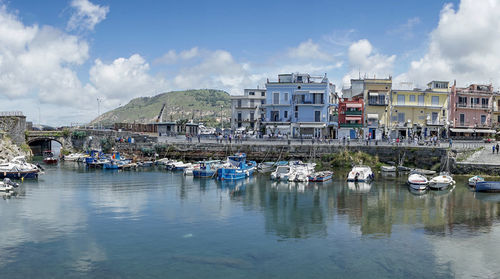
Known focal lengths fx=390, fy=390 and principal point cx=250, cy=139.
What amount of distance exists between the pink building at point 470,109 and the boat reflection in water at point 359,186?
1557 inches

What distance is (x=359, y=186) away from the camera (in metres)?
47.9

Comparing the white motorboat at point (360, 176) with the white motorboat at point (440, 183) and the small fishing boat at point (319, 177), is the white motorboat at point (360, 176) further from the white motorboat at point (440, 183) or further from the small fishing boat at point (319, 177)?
the white motorboat at point (440, 183)

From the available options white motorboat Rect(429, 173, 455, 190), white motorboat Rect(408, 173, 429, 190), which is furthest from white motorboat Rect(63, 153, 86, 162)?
white motorboat Rect(429, 173, 455, 190)

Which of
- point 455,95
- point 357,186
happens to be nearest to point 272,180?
point 357,186

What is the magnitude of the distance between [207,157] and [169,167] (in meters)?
8.45

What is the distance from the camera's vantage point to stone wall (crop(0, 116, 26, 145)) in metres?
80.2

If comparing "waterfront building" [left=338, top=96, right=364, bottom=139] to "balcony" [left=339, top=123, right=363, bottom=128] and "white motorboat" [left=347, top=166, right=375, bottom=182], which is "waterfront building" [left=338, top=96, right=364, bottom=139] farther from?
"white motorboat" [left=347, top=166, right=375, bottom=182]

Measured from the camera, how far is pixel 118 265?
70.8ft

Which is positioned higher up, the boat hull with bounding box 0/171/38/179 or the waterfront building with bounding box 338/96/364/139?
the waterfront building with bounding box 338/96/364/139

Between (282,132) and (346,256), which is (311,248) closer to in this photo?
(346,256)

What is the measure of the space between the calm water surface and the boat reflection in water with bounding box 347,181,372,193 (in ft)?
3.01

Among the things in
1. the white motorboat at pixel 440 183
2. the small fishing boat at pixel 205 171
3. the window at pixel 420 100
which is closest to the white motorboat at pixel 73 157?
the small fishing boat at pixel 205 171

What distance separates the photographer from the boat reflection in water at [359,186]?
45.2m

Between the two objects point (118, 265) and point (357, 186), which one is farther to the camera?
point (357, 186)
